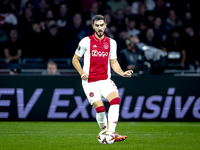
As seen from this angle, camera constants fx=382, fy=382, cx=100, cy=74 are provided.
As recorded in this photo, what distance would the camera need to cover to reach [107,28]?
13188mm

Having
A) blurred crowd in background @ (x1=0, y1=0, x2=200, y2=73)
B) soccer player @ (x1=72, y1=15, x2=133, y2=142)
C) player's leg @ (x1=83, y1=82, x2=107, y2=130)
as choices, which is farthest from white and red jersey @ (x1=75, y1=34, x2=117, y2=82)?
blurred crowd in background @ (x1=0, y1=0, x2=200, y2=73)

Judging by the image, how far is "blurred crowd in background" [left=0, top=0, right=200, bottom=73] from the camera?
1220 cm

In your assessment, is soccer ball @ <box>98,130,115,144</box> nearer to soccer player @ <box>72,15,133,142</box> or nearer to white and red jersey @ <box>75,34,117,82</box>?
soccer player @ <box>72,15,133,142</box>

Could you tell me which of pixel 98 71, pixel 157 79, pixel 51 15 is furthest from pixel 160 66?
pixel 98 71

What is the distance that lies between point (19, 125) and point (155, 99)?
152 inches

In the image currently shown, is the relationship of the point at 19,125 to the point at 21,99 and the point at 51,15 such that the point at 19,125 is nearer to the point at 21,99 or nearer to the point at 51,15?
the point at 21,99

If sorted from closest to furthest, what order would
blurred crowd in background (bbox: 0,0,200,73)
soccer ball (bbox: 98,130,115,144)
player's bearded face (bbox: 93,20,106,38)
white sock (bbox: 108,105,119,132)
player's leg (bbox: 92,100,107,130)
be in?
soccer ball (bbox: 98,130,115,144) → white sock (bbox: 108,105,119,132) → player's leg (bbox: 92,100,107,130) → player's bearded face (bbox: 93,20,106,38) → blurred crowd in background (bbox: 0,0,200,73)

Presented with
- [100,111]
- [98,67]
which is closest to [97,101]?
[100,111]

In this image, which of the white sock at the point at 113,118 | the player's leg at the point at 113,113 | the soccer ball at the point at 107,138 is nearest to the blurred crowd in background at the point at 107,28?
the player's leg at the point at 113,113

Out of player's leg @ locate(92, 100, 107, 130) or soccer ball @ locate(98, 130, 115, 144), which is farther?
player's leg @ locate(92, 100, 107, 130)

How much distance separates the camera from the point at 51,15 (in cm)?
1299

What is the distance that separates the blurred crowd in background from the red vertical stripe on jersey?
14.9 feet

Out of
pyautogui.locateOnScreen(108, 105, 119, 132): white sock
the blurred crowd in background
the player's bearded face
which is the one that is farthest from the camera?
the blurred crowd in background

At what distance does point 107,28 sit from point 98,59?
6765 millimetres
